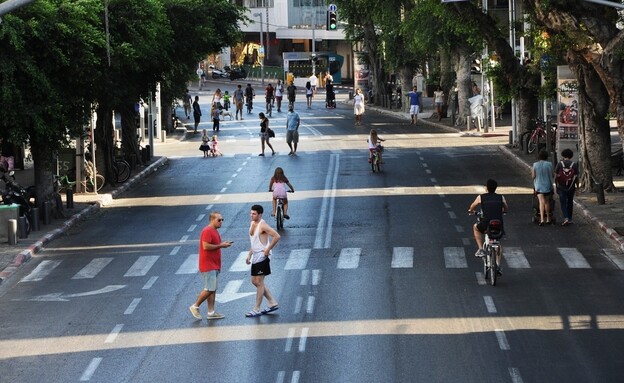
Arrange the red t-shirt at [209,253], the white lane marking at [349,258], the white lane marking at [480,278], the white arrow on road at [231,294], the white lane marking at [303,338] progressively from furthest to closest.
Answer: the white lane marking at [349,258] → the white lane marking at [480,278] → the white arrow on road at [231,294] → the red t-shirt at [209,253] → the white lane marking at [303,338]

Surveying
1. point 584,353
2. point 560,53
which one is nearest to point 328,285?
point 584,353

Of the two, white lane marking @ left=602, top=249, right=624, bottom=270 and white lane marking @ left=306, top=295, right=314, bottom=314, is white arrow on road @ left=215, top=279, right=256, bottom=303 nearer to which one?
white lane marking @ left=306, top=295, right=314, bottom=314

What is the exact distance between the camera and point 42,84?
2942 cm

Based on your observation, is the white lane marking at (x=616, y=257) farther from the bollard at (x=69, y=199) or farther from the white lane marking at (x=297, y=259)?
the bollard at (x=69, y=199)

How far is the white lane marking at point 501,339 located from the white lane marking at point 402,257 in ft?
19.5

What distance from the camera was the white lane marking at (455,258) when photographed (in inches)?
931

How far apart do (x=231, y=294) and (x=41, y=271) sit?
16.7 feet

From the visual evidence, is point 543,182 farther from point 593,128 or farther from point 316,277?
point 316,277

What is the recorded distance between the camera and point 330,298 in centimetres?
2064

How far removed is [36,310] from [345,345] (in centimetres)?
608

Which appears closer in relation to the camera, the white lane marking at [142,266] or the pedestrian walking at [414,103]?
the white lane marking at [142,266]

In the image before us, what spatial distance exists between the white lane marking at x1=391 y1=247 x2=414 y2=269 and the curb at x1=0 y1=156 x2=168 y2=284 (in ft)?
24.5

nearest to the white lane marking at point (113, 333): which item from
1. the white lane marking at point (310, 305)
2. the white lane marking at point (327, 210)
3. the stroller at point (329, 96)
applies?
the white lane marking at point (310, 305)

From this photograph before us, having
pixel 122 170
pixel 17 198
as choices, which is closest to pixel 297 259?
pixel 17 198
